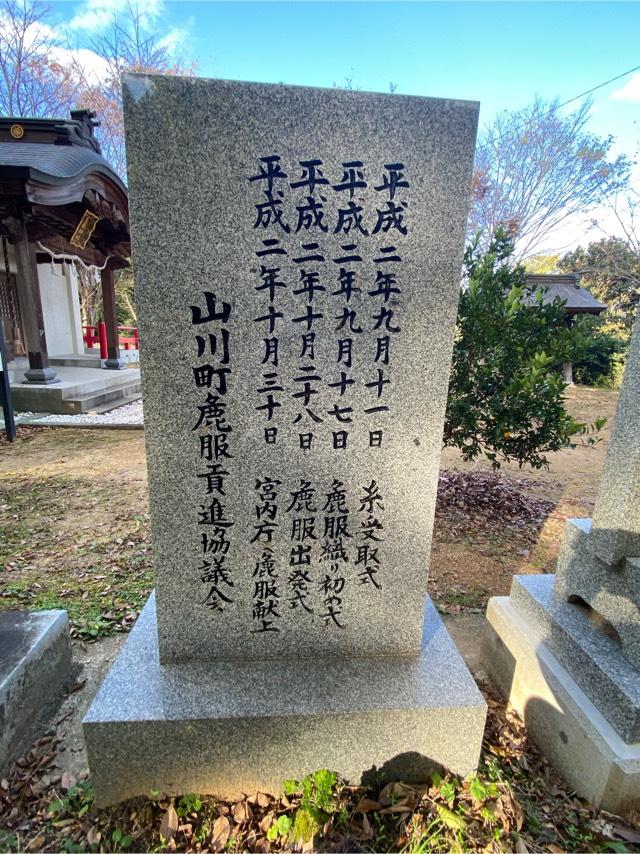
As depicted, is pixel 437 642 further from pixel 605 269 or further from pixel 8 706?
pixel 605 269

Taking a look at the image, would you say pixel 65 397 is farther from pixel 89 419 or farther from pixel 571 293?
pixel 571 293

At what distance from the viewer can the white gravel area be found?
7.85 m

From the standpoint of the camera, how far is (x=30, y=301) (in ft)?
28.7

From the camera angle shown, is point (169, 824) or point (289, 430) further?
point (289, 430)

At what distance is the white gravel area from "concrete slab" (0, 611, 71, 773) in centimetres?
566

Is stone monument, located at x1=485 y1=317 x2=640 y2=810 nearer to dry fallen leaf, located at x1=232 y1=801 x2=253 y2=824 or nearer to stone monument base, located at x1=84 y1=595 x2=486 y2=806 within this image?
stone monument base, located at x1=84 y1=595 x2=486 y2=806

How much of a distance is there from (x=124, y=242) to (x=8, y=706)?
12.2m

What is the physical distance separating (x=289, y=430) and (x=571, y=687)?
1.79 m

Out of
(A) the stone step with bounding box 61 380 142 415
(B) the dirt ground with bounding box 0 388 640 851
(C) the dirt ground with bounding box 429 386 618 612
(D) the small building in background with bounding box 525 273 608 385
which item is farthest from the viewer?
(D) the small building in background with bounding box 525 273 608 385

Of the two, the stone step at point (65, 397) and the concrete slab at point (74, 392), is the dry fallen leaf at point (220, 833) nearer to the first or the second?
the stone step at point (65, 397)

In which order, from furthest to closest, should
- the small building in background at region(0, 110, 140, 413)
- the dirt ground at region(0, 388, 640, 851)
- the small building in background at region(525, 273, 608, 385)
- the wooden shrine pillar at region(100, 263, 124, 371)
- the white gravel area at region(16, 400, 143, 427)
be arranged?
the small building in background at region(525, 273, 608, 385) → the wooden shrine pillar at region(100, 263, 124, 371) → the small building in background at region(0, 110, 140, 413) → the white gravel area at region(16, 400, 143, 427) → the dirt ground at region(0, 388, 640, 851)

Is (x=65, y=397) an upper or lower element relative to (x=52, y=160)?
lower

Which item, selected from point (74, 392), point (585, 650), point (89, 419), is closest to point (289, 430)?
point (585, 650)

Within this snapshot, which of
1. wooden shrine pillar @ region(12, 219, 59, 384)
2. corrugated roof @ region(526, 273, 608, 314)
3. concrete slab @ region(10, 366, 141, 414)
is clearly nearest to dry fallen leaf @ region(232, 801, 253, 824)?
concrete slab @ region(10, 366, 141, 414)
